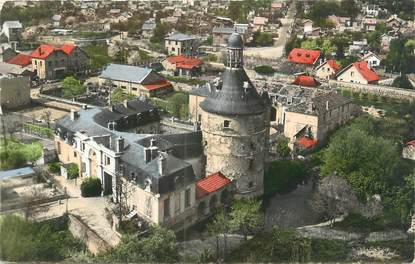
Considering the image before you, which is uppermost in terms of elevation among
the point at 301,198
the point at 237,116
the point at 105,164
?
the point at 237,116

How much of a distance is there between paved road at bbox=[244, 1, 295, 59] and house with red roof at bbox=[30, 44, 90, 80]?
85.7 ft

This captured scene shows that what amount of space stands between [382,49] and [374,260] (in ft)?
198

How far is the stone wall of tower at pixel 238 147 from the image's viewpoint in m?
31.4

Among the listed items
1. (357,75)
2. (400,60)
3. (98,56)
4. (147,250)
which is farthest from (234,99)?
(98,56)

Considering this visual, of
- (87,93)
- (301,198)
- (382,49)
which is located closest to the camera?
(301,198)

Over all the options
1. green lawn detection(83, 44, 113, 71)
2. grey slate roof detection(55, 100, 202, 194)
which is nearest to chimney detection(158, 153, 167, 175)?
grey slate roof detection(55, 100, 202, 194)

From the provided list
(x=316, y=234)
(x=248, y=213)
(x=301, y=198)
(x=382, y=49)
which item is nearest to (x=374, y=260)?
(x=316, y=234)

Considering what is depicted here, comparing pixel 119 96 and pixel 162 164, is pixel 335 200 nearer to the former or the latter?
pixel 162 164

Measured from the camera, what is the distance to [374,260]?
2503cm

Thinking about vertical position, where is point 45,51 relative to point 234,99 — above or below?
below

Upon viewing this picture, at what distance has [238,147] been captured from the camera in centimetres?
3173

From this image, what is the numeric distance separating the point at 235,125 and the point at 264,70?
3923cm

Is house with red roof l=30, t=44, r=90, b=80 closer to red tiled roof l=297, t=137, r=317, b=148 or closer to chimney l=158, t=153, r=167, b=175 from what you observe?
red tiled roof l=297, t=137, r=317, b=148

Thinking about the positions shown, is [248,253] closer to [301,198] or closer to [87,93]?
[301,198]
